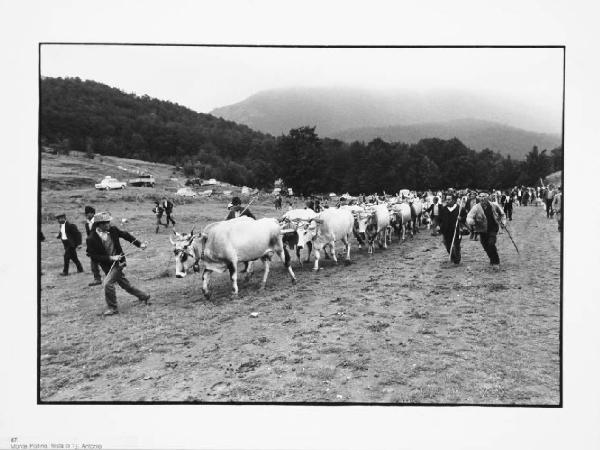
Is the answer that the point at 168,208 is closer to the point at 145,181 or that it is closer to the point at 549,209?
the point at 145,181

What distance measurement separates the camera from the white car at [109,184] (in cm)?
567

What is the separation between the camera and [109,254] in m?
5.34

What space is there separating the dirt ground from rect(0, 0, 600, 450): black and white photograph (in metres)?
0.03

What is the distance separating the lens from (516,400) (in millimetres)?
3992

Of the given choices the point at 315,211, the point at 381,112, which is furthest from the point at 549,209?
the point at 315,211

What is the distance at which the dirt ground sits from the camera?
3.99 metres

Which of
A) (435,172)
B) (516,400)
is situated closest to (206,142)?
(435,172)

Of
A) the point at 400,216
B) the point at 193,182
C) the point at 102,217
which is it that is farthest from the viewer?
the point at 400,216

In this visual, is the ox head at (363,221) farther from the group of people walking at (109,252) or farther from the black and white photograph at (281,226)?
the group of people walking at (109,252)

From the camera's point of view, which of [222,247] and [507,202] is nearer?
[222,247]

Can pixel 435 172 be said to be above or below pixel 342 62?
below

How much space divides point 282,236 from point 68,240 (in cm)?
344
